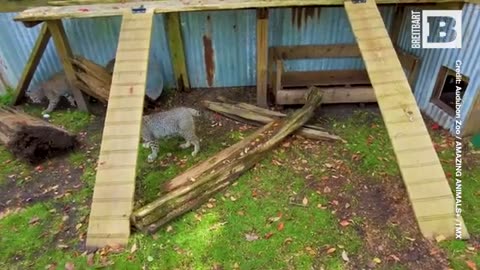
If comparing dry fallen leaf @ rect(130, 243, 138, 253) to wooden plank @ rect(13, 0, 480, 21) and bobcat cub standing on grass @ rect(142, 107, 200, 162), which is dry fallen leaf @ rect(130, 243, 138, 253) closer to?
bobcat cub standing on grass @ rect(142, 107, 200, 162)

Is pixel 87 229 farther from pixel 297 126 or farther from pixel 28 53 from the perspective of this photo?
pixel 28 53

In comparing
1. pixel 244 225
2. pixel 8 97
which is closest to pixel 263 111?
pixel 244 225

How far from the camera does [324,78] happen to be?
7.72 m

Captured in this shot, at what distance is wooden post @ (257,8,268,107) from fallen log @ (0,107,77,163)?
371 cm

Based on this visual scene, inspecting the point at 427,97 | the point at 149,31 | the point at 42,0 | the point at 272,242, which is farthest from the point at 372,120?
the point at 42,0

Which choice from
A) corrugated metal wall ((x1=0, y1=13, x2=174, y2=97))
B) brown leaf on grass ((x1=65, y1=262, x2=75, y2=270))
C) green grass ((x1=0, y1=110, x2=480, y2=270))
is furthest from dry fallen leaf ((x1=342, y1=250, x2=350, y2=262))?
corrugated metal wall ((x1=0, y1=13, x2=174, y2=97))

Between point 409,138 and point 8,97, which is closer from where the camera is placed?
point 409,138

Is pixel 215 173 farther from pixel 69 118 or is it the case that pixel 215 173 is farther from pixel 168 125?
pixel 69 118

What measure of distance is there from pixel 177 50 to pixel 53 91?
275 cm

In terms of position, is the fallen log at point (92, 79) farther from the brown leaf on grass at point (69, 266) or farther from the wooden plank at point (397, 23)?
the wooden plank at point (397, 23)

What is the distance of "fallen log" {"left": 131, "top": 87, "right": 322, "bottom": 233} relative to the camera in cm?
471

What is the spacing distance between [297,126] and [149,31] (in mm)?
2966

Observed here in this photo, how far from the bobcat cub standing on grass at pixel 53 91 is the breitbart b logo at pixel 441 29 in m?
7.22

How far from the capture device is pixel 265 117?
6.85 metres
